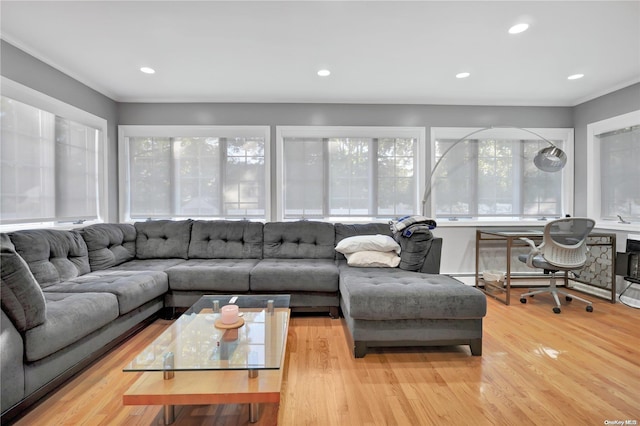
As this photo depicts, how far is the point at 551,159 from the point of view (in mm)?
3555

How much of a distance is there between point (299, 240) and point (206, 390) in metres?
2.13

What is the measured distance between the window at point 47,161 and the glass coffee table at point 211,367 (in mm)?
2045

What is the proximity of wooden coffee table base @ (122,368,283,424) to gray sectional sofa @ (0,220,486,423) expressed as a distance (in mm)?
680

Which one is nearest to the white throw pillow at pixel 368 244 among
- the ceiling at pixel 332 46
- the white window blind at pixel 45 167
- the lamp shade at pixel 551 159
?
the ceiling at pixel 332 46

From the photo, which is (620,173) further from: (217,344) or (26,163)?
(26,163)

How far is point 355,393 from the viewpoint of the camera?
66.5 inches

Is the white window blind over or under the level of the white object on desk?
over

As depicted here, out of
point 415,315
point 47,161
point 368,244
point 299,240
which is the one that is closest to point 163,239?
point 47,161

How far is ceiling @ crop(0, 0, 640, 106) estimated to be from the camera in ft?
6.73

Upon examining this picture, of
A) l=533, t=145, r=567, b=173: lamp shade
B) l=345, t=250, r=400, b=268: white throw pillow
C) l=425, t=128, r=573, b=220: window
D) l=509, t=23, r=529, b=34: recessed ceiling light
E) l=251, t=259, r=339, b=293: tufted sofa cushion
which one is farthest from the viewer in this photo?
l=425, t=128, r=573, b=220: window

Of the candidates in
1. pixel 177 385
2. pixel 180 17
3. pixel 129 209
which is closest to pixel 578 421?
pixel 177 385

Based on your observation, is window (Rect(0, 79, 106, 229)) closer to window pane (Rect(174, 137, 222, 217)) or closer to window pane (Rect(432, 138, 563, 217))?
window pane (Rect(174, 137, 222, 217))

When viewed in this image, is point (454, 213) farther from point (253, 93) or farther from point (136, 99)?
point (136, 99)

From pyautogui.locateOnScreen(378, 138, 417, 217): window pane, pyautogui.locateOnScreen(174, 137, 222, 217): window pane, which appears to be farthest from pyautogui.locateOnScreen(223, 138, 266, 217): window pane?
pyautogui.locateOnScreen(378, 138, 417, 217): window pane
